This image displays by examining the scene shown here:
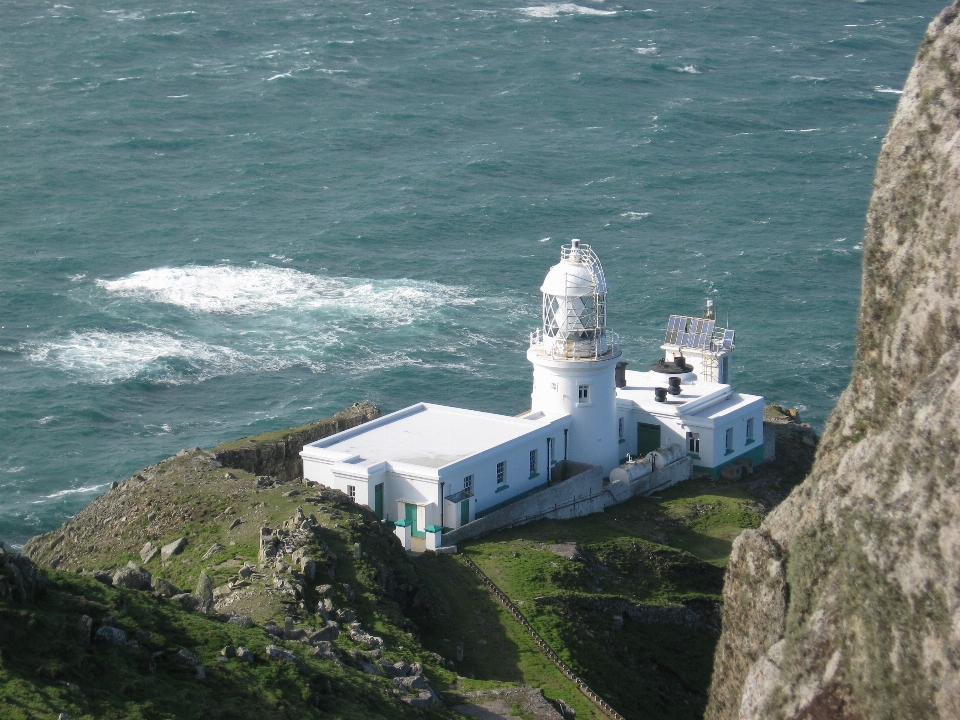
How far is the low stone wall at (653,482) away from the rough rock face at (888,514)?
29.7m

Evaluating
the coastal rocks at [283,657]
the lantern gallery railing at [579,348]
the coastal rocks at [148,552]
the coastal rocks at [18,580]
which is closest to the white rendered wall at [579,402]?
the lantern gallery railing at [579,348]

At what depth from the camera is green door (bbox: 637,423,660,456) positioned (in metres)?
57.6

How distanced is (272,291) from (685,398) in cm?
3802

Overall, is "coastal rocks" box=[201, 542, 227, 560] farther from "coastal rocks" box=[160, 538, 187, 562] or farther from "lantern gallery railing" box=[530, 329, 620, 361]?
"lantern gallery railing" box=[530, 329, 620, 361]

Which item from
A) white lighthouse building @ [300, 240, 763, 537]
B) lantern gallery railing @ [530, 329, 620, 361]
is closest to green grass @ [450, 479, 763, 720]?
white lighthouse building @ [300, 240, 763, 537]

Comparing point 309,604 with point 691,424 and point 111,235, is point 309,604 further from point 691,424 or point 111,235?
point 111,235

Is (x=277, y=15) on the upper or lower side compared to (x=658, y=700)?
Result: upper

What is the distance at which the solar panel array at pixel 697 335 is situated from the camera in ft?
204

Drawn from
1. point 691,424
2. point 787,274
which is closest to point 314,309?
point 787,274

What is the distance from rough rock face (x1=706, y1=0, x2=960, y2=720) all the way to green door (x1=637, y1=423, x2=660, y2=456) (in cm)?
3319

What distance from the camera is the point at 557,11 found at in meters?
162

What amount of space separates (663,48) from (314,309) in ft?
235

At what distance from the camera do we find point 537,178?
113 m

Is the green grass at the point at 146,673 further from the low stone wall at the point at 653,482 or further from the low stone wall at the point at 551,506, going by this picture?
the low stone wall at the point at 653,482
